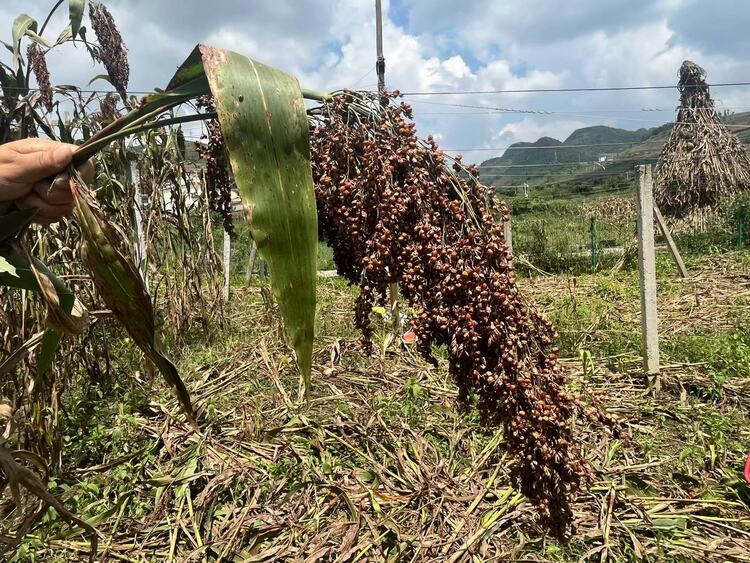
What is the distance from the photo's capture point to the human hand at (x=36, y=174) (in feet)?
2.51

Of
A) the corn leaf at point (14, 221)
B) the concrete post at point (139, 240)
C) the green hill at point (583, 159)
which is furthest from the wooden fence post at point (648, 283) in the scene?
the green hill at point (583, 159)

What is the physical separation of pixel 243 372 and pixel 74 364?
1.12 meters

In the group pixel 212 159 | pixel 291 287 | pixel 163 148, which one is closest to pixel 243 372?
pixel 163 148

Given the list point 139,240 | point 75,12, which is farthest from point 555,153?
point 75,12

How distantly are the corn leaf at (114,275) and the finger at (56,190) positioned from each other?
0.06ft

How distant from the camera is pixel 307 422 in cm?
319

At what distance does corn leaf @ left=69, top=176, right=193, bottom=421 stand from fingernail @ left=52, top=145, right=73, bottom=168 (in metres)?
0.02

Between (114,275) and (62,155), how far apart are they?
18cm

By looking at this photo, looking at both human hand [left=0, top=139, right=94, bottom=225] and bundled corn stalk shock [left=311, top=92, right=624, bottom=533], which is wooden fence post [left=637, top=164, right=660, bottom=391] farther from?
human hand [left=0, top=139, right=94, bottom=225]

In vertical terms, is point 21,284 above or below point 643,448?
above

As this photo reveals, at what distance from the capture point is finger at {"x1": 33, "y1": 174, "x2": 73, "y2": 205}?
0.78 metres

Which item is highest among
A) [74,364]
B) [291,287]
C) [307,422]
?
[291,287]

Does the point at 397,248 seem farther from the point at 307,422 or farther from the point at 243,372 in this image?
the point at 243,372

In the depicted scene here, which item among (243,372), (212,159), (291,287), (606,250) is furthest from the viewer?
(606,250)
